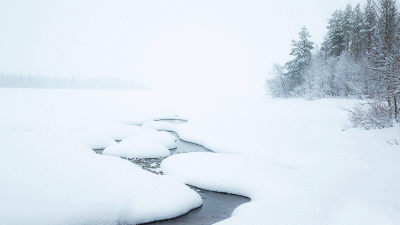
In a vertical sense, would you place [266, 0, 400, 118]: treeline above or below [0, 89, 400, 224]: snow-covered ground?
above

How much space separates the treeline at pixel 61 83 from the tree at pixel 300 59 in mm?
88650

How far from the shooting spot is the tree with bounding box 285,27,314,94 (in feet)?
117

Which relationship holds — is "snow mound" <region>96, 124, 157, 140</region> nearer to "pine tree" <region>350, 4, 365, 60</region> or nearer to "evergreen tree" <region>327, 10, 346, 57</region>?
"pine tree" <region>350, 4, 365, 60</region>

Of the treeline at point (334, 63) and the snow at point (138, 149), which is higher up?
the treeline at point (334, 63)

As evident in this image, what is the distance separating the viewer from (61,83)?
97.6 metres

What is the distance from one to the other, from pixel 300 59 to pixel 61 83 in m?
99.6

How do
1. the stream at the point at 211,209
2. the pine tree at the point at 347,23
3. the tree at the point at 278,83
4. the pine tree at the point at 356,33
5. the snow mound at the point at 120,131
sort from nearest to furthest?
Result: the stream at the point at 211,209
the snow mound at the point at 120,131
the pine tree at the point at 356,33
the pine tree at the point at 347,23
the tree at the point at 278,83

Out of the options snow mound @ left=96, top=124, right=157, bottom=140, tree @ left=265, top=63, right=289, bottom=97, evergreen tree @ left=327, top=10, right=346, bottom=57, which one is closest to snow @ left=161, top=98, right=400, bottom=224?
snow mound @ left=96, top=124, right=157, bottom=140

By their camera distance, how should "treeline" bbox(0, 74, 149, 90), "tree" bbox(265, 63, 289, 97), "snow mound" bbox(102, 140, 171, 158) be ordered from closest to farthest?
"snow mound" bbox(102, 140, 171, 158) < "tree" bbox(265, 63, 289, 97) < "treeline" bbox(0, 74, 149, 90)

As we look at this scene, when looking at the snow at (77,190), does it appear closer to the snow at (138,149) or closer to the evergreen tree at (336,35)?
the snow at (138,149)

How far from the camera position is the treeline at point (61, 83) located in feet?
277

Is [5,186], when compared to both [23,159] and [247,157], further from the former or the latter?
[247,157]

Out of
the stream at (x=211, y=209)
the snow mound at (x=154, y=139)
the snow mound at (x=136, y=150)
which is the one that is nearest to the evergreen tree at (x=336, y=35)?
the snow mound at (x=154, y=139)

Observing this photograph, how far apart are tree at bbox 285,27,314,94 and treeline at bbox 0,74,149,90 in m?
88.6
